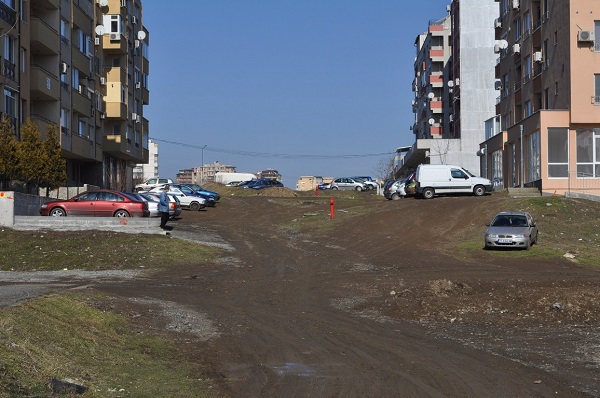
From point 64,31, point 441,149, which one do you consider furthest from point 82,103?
point 441,149

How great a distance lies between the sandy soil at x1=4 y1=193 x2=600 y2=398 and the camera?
1241 cm

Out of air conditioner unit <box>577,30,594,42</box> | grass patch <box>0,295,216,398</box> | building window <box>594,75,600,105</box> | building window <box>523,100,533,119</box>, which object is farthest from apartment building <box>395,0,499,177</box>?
grass patch <box>0,295,216,398</box>

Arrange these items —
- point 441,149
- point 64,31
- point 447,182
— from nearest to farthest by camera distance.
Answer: point 64,31
point 447,182
point 441,149

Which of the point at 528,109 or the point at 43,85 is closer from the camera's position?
the point at 43,85

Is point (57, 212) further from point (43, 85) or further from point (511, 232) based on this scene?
point (511, 232)

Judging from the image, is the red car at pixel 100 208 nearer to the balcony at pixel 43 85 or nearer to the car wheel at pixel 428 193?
the balcony at pixel 43 85

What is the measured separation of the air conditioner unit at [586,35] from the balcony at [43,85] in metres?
27.6

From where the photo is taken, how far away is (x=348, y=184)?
9144 cm

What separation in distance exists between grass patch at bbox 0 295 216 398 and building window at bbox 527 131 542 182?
36.0 meters

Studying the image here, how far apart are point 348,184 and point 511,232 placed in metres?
58.6

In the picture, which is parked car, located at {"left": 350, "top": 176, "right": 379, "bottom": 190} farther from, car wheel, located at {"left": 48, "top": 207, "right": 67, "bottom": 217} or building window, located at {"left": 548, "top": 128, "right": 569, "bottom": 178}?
car wheel, located at {"left": 48, "top": 207, "right": 67, "bottom": 217}

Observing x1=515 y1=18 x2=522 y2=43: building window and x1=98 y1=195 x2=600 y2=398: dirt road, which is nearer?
x1=98 y1=195 x2=600 y2=398: dirt road

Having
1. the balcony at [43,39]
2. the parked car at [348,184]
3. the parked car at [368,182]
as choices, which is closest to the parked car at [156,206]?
the balcony at [43,39]

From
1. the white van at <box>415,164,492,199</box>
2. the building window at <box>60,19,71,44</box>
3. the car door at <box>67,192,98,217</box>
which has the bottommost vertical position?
the car door at <box>67,192,98,217</box>
